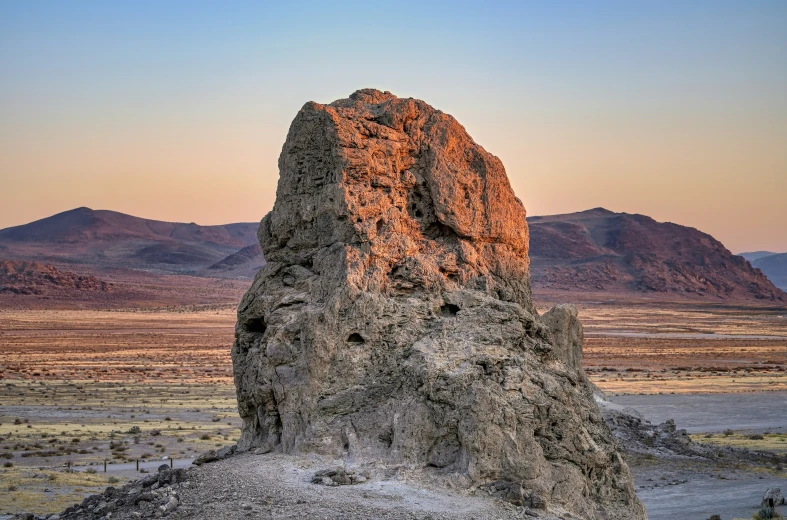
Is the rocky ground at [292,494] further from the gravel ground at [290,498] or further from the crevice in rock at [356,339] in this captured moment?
the crevice in rock at [356,339]

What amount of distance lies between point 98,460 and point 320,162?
623 inches

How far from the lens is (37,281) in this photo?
153 m

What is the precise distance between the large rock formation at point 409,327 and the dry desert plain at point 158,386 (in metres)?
7.14

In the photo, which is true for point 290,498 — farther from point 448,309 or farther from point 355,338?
point 448,309

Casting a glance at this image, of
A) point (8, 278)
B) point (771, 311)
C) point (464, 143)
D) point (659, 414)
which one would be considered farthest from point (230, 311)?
point (464, 143)

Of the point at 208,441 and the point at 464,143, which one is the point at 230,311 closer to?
the point at 208,441

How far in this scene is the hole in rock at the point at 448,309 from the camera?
12766 mm

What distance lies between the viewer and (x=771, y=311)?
563ft

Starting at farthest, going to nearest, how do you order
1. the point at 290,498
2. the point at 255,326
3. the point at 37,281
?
the point at 37,281 < the point at 255,326 < the point at 290,498

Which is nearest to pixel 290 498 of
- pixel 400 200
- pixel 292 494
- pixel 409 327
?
pixel 292 494

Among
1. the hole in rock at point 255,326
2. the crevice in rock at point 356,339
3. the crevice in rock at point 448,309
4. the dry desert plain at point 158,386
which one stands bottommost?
the dry desert plain at point 158,386

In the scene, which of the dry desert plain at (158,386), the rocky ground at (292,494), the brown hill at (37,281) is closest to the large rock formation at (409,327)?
the rocky ground at (292,494)

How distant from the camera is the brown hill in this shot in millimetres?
149750

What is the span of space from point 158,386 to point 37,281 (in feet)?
366
